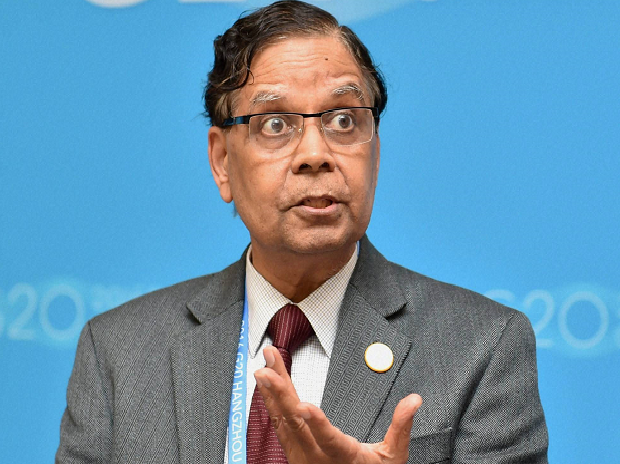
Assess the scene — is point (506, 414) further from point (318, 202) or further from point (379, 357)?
point (318, 202)

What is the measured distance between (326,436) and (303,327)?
671mm

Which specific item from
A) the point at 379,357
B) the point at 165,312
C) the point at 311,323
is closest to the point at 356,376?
the point at 379,357

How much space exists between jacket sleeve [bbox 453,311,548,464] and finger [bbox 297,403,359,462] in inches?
20.3

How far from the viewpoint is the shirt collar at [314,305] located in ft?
7.80

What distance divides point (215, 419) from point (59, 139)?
1617 mm

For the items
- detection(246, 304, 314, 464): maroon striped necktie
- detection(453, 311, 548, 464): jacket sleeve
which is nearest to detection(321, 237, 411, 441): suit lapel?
detection(246, 304, 314, 464): maroon striped necktie

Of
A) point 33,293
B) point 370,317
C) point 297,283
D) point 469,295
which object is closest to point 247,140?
point 297,283

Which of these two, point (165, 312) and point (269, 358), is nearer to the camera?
point (269, 358)

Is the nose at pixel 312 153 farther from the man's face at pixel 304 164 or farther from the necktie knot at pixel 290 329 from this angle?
the necktie knot at pixel 290 329

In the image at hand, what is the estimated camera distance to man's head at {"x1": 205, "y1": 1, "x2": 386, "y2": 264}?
7.49 feet

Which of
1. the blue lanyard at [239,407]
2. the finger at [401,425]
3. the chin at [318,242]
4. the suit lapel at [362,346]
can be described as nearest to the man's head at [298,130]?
the chin at [318,242]

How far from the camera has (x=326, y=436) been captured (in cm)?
172

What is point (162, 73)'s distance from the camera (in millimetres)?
3396

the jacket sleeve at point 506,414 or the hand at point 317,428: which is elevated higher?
the jacket sleeve at point 506,414
